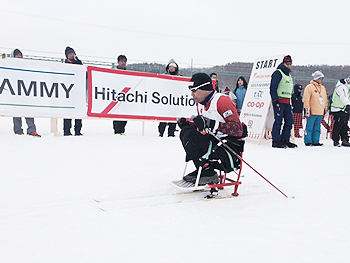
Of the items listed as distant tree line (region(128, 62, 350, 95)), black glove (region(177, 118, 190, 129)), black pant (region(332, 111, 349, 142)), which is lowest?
black pant (region(332, 111, 349, 142))

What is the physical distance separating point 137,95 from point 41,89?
7.10ft

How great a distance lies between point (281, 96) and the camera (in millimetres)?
6723

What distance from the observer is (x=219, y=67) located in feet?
56.9

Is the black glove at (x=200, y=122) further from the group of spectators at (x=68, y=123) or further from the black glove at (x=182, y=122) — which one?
the group of spectators at (x=68, y=123)

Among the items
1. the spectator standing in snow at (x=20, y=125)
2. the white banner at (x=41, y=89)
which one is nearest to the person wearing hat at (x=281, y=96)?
the white banner at (x=41, y=89)

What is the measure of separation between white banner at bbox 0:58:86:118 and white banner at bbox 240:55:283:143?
425 centimetres

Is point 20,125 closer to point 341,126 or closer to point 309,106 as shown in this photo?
point 309,106

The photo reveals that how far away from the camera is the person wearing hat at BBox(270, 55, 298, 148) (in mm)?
6625

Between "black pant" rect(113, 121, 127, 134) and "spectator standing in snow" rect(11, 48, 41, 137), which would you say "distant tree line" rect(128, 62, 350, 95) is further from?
"spectator standing in snow" rect(11, 48, 41, 137)

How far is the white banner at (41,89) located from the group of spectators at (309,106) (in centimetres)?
446

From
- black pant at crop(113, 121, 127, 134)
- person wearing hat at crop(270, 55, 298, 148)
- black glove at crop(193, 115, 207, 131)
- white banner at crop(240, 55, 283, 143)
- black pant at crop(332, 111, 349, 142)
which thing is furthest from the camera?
black pant at crop(332, 111, 349, 142)

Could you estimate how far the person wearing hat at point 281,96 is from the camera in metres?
6.62

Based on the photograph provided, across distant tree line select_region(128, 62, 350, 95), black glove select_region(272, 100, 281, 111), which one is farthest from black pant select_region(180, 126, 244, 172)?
distant tree line select_region(128, 62, 350, 95)

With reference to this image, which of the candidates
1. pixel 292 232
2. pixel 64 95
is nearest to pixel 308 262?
pixel 292 232
